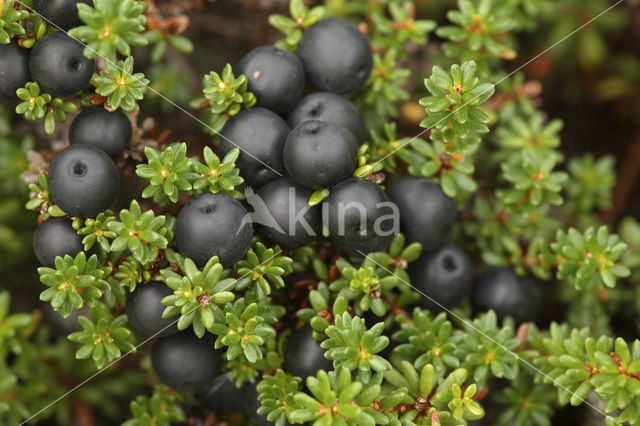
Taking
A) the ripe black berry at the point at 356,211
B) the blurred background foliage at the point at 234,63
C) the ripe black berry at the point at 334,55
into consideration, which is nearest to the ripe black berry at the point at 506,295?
the blurred background foliage at the point at 234,63

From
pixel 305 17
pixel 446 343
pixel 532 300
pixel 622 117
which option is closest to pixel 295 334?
pixel 446 343

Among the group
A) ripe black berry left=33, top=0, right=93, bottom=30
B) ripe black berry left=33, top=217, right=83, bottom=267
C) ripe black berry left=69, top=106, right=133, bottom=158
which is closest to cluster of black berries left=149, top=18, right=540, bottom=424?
ripe black berry left=33, top=217, right=83, bottom=267

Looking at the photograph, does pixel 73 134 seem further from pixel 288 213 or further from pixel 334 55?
pixel 334 55

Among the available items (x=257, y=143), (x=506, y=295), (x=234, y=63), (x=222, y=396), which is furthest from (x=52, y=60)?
(x=506, y=295)

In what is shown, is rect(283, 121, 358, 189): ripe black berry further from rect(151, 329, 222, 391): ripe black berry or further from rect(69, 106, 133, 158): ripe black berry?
rect(151, 329, 222, 391): ripe black berry

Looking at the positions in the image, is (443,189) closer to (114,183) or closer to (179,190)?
(179,190)

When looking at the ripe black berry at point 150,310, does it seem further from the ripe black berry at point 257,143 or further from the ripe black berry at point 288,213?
the ripe black berry at point 257,143

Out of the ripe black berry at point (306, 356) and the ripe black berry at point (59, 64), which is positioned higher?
the ripe black berry at point (59, 64)
